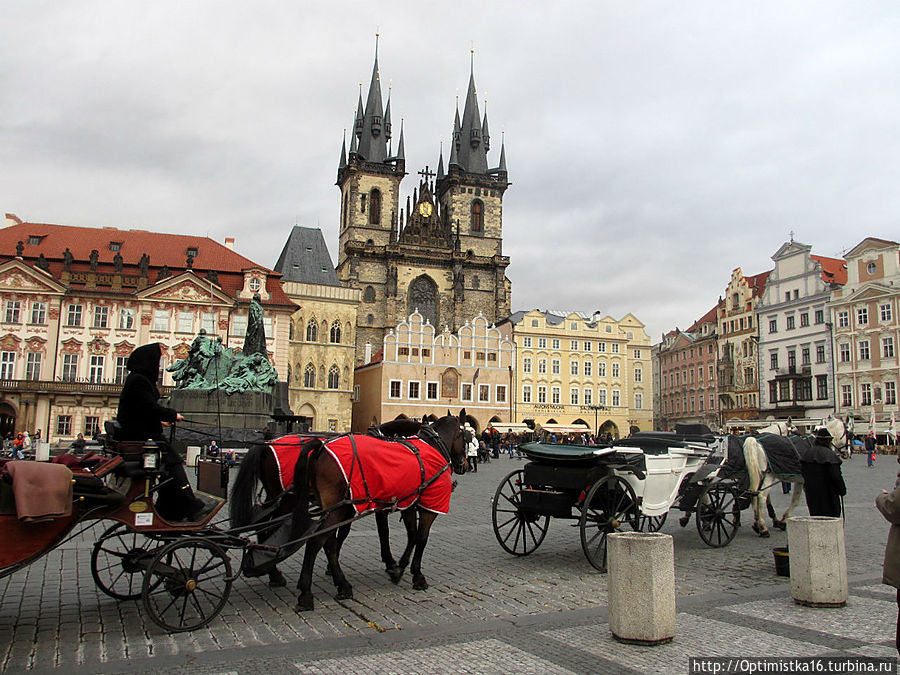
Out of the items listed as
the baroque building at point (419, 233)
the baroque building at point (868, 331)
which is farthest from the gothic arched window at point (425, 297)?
the baroque building at point (868, 331)

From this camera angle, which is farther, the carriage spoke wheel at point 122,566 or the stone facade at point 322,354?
the stone facade at point 322,354

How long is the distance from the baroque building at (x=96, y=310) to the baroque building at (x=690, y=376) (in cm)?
3615

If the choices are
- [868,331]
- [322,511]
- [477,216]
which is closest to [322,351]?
[477,216]

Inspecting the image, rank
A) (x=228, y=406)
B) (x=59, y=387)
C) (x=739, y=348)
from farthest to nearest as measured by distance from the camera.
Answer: (x=739, y=348) → (x=59, y=387) → (x=228, y=406)

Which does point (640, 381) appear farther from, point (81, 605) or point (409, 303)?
point (81, 605)

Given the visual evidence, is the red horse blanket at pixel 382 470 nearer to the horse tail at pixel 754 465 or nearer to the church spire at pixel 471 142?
the horse tail at pixel 754 465

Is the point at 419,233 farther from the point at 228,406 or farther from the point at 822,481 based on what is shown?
the point at 822,481

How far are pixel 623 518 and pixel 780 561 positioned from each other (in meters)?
1.62

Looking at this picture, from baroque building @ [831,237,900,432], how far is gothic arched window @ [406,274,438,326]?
31.6 meters

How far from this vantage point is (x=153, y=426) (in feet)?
19.7

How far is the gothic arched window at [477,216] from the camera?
70812mm

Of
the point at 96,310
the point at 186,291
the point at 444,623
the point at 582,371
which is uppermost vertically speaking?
the point at 186,291

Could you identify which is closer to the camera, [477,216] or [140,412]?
[140,412]

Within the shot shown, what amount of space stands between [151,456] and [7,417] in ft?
137
